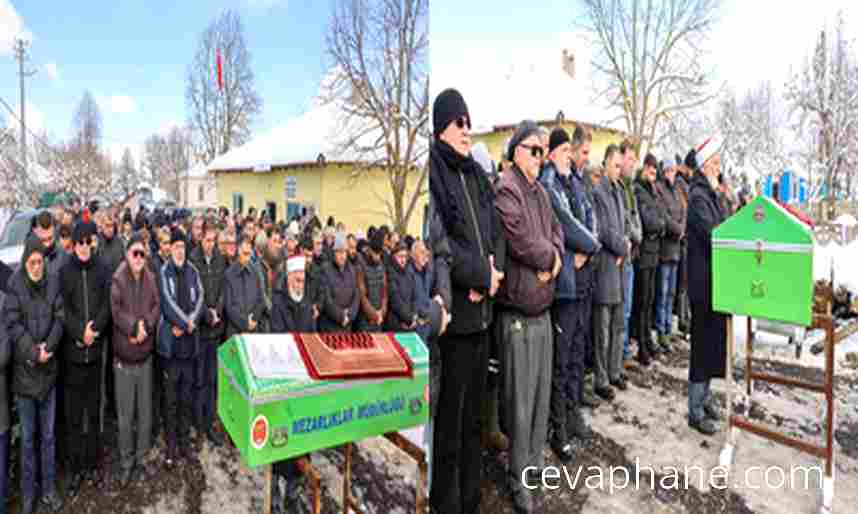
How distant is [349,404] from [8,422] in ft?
10.1

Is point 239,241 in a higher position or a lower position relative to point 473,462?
higher

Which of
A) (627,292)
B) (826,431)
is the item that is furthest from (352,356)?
(627,292)

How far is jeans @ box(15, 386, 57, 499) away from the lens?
3115 mm

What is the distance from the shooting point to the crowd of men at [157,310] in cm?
130

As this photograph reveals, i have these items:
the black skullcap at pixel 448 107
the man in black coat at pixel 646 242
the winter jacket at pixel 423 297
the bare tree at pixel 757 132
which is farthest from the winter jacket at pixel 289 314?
the bare tree at pixel 757 132

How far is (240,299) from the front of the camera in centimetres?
132

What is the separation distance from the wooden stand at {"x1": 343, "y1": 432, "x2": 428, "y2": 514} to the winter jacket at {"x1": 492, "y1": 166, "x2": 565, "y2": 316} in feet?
4.08

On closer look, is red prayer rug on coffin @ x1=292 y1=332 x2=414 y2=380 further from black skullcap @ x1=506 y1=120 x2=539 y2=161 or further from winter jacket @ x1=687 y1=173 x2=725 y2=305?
winter jacket @ x1=687 y1=173 x2=725 y2=305

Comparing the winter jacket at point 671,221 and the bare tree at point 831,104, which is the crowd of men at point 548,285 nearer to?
the winter jacket at point 671,221

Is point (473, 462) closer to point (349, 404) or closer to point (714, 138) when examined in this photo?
point (349, 404)

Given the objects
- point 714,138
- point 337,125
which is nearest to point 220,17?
point 337,125

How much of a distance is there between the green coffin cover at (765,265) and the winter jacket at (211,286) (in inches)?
109

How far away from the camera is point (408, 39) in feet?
4.32

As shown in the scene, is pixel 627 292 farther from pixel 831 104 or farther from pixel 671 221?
pixel 831 104
